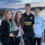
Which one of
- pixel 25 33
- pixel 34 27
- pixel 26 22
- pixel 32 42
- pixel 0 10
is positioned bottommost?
pixel 32 42

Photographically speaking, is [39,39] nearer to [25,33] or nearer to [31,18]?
[25,33]

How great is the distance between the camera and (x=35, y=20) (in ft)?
5.41

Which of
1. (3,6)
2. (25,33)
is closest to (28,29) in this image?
(25,33)

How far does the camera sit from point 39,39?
5.46ft

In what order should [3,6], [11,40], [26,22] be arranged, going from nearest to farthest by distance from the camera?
[11,40] → [26,22] → [3,6]

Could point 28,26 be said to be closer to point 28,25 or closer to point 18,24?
point 28,25

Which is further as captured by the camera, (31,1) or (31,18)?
(31,1)

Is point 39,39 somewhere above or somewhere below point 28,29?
below

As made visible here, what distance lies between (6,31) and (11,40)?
26 centimetres

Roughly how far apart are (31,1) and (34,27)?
64cm

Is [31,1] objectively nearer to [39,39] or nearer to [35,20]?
[35,20]

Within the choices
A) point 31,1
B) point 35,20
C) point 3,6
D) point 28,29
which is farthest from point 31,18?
point 3,6

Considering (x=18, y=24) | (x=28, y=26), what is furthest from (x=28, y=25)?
(x=18, y=24)

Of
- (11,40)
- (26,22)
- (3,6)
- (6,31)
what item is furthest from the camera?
(3,6)
